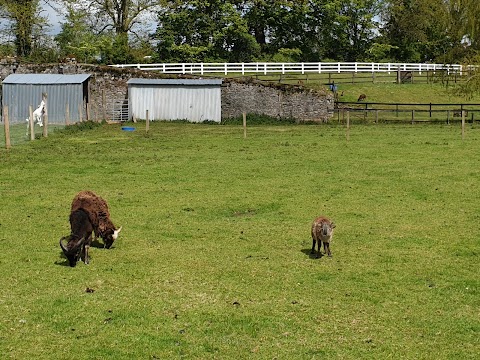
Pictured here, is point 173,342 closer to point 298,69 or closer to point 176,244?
point 176,244

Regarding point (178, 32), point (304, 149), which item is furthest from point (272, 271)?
point (178, 32)

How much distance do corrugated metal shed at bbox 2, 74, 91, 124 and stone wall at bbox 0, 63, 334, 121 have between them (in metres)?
2.05

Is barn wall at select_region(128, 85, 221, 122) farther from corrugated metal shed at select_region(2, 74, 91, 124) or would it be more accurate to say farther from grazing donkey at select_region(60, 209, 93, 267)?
grazing donkey at select_region(60, 209, 93, 267)

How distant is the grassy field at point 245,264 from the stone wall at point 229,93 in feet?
70.9

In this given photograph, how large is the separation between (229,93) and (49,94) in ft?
36.7

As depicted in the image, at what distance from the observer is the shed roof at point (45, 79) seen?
41.0 m

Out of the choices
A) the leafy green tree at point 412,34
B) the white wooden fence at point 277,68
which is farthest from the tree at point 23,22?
the leafy green tree at point 412,34

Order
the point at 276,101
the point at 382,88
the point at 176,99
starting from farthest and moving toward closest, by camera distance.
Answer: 1. the point at 382,88
2. the point at 276,101
3. the point at 176,99

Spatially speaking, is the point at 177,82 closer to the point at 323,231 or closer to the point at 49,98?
the point at 49,98

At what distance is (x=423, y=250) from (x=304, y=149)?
578 inches

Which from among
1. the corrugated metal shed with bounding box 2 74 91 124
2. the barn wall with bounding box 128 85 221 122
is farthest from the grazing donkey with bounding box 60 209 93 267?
the barn wall with bounding box 128 85 221 122

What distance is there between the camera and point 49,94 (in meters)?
40.7

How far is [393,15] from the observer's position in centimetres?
7238

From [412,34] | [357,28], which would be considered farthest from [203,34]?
[412,34]
